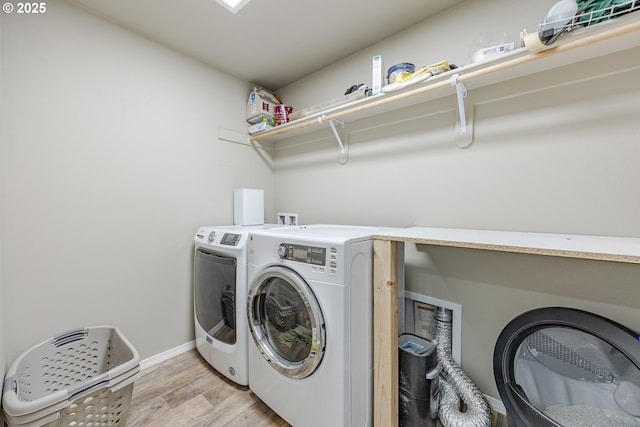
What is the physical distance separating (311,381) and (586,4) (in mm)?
1932

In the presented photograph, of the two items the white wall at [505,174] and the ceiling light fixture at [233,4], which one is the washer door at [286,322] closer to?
the white wall at [505,174]

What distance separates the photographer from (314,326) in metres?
1.12

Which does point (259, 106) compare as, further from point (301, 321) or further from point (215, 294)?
point (301, 321)

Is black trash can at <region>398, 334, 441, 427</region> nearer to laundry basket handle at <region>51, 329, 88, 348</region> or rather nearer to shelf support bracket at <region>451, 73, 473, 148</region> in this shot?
shelf support bracket at <region>451, 73, 473, 148</region>

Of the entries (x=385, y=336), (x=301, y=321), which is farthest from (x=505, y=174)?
(x=301, y=321)

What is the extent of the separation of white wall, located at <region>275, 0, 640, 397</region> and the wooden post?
20.7 inches

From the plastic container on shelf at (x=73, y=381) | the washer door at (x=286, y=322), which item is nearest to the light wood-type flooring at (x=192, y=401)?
the plastic container on shelf at (x=73, y=381)

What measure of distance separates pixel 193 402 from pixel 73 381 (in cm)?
69

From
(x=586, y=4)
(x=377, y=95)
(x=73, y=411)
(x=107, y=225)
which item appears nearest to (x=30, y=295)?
(x=107, y=225)

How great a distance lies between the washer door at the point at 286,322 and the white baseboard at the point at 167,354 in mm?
953

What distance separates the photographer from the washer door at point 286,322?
1129 mm

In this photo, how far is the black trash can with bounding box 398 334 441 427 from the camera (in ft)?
4.00

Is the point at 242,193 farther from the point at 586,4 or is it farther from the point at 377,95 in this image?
the point at 586,4

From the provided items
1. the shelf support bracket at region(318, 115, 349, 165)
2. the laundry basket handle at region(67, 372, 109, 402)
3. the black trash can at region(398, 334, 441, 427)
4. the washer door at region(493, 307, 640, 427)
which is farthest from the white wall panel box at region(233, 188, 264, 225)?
the washer door at region(493, 307, 640, 427)
